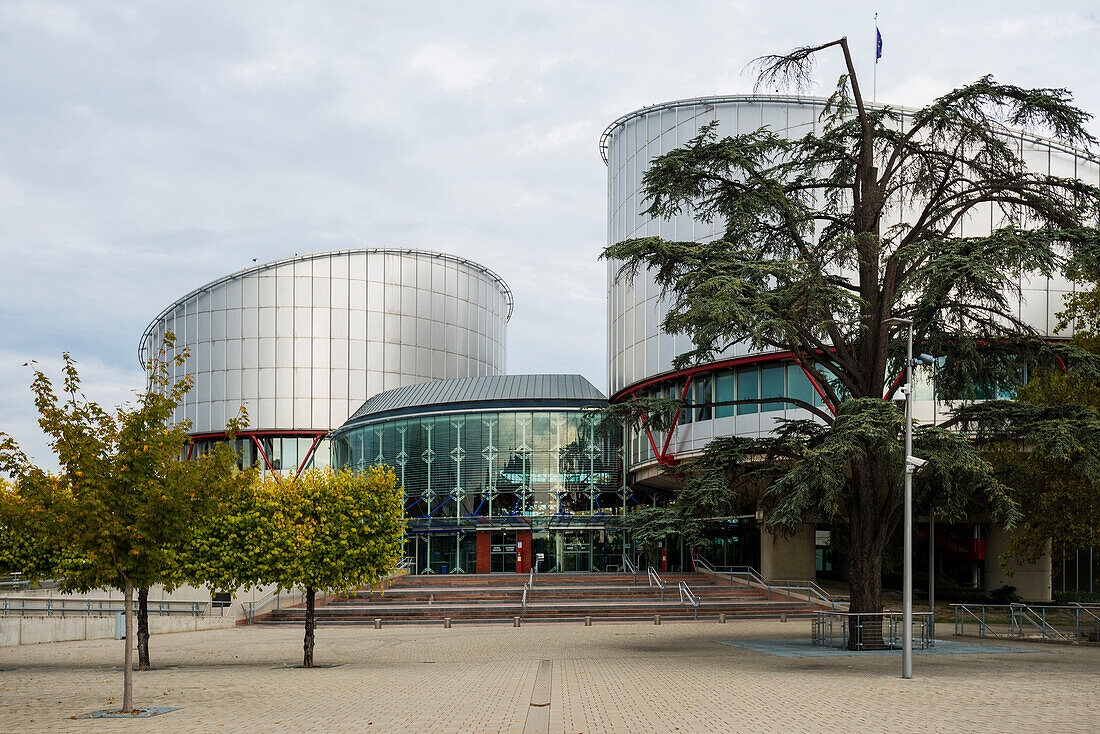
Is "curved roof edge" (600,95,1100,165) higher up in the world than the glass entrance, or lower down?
higher up

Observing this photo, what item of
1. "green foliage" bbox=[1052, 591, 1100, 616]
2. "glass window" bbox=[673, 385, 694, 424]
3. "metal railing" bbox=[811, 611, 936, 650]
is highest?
"glass window" bbox=[673, 385, 694, 424]

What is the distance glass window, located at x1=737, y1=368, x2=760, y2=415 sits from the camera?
45.5 meters

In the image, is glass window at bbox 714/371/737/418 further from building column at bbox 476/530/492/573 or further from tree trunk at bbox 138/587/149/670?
tree trunk at bbox 138/587/149/670

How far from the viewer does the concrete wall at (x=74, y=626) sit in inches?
1232

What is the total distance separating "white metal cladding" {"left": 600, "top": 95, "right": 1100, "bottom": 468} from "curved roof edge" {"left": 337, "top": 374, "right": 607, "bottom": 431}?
2876 millimetres

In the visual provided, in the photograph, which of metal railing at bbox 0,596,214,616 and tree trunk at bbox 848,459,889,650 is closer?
tree trunk at bbox 848,459,889,650

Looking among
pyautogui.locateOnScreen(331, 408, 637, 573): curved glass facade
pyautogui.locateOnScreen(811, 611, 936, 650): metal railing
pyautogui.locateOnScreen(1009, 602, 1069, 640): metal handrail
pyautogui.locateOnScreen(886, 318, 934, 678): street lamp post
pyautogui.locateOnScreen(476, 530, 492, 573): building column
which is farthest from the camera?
pyautogui.locateOnScreen(476, 530, 492, 573): building column

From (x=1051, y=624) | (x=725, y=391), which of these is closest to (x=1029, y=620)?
(x=1051, y=624)

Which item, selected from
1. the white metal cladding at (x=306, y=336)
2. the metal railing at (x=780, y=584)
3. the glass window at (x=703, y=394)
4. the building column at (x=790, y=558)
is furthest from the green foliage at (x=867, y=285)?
the white metal cladding at (x=306, y=336)

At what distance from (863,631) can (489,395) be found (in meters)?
34.1

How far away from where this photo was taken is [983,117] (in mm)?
25484

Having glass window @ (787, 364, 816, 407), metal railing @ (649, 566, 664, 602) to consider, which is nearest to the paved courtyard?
metal railing @ (649, 566, 664, 602)

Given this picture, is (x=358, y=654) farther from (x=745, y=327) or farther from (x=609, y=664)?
(x=745, y=327)

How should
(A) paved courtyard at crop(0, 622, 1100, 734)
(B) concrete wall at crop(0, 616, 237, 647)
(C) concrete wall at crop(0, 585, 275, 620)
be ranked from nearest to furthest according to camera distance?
(A) paved courtyard at crop(0, 622, 1100, 734), (B) concrete wall at crop(0, 616, 237, 647), (C) concrete wall at crop(0, 585, 275, 620)
